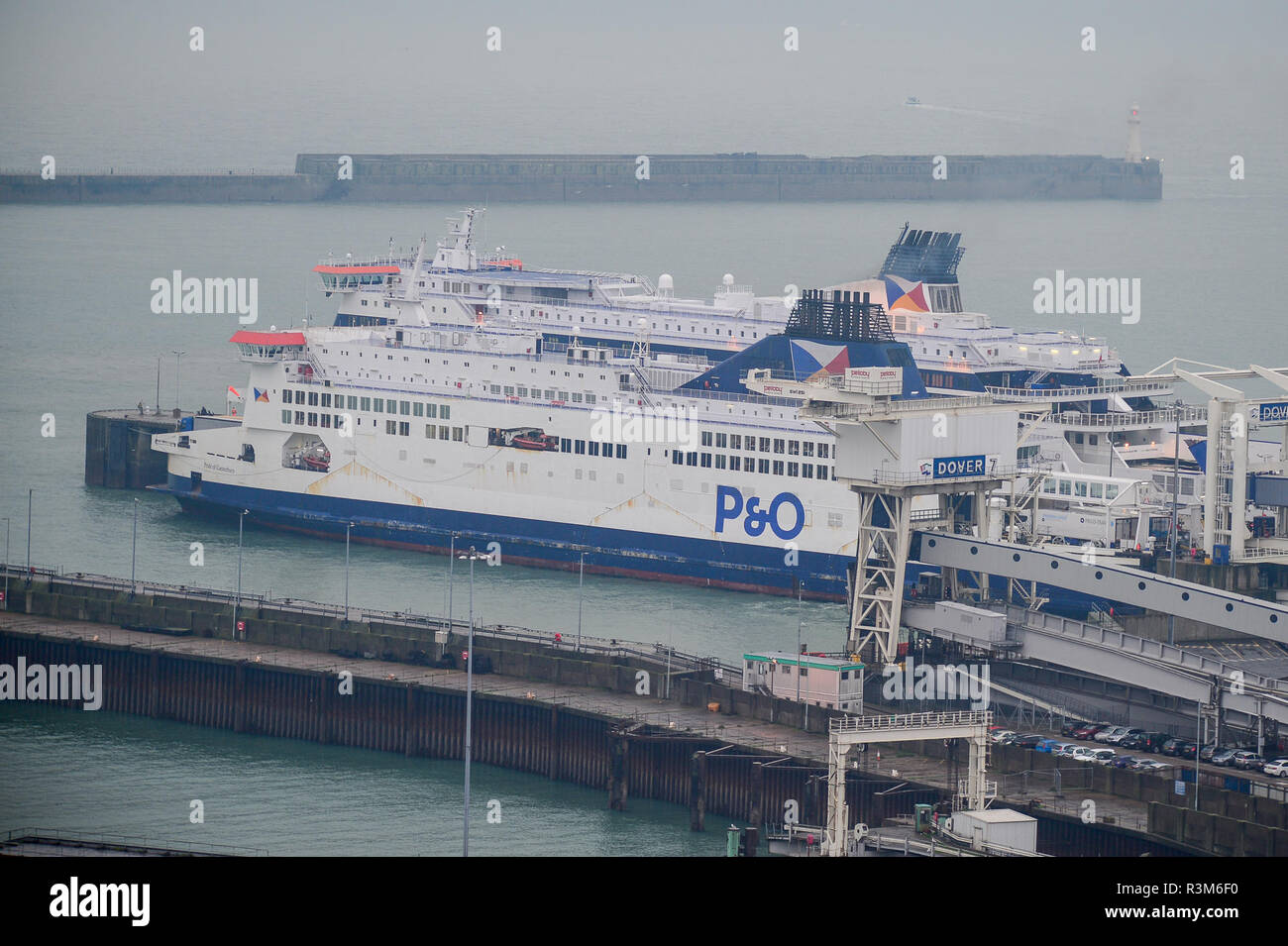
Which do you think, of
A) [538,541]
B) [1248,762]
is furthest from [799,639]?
[538,541]

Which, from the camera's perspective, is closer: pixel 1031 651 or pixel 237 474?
pixel 1031 651

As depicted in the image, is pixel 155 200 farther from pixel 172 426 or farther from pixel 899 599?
pixel 899 599

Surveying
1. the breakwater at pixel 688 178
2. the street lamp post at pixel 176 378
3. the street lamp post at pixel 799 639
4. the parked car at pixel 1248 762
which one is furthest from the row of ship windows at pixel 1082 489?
the breakwater at pixel 688 178

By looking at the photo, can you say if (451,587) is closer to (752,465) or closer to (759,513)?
(759,513)

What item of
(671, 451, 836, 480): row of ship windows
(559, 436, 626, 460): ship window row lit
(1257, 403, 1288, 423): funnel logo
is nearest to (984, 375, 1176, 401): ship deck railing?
(671, 451, 836, 480): row of ship windows

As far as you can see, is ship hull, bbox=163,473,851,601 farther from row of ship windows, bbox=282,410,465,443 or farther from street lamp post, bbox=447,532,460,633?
row of ship windows, bbox=282,410,465,443
